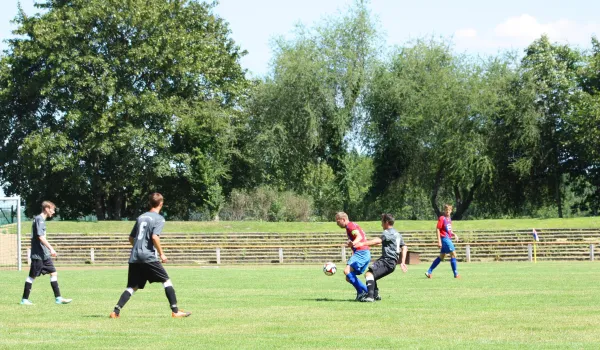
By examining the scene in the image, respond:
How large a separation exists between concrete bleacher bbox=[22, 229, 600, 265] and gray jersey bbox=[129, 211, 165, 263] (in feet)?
88.5

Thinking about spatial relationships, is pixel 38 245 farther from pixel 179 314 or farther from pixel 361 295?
pixel 361 295

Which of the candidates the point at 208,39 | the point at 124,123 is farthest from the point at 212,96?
the point at 124,123

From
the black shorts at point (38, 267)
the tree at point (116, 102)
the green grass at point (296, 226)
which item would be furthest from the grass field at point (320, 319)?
the tree at point (116, 102)

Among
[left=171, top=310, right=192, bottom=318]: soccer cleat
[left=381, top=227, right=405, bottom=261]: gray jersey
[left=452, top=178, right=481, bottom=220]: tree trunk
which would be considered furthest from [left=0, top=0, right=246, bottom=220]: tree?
[left=171, top=310, right=192, bottom=318]: soccer cleat

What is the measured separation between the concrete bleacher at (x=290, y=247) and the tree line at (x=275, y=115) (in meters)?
6.72

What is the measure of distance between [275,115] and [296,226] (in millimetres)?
8250

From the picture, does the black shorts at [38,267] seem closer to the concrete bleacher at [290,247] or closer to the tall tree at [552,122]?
the concrete bleacher at [290,247]

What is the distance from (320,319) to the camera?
12023 mm

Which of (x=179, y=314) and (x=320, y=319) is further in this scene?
(x=179, y=314)

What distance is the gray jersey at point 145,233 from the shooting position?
1198cm

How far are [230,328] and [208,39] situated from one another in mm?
44532

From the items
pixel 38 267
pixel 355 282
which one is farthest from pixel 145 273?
pixel 355 282

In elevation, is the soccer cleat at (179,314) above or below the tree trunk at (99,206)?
below

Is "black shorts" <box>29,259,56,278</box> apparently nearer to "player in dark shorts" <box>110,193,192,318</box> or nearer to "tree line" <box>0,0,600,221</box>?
"player in dark shorts" <box>110,193,192,318</box>
